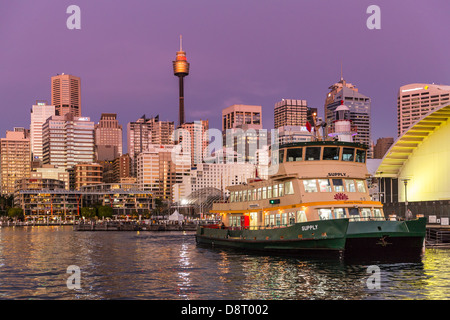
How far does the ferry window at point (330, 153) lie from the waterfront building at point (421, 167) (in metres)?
22.4

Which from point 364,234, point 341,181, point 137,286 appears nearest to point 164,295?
point 137,286

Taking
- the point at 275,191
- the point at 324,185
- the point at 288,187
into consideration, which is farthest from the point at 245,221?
the point at 324,185

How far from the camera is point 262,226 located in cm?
4684

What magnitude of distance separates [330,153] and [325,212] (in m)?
5.06

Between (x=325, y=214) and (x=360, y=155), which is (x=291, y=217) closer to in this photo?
(x=325, y=214)

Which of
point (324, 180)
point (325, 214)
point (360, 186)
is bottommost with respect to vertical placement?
point (325, 214)

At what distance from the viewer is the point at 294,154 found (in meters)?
44.1

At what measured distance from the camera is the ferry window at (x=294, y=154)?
143 ft

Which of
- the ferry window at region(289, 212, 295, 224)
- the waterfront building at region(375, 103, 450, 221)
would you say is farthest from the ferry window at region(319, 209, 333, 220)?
the waterfront building at region(375, 103, 450, 221)

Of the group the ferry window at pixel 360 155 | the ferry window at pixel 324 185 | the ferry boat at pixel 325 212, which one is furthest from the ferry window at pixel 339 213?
the ferry window at pixel 360 155

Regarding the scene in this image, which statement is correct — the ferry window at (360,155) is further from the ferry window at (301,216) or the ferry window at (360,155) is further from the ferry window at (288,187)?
the ferry window at (301,216)

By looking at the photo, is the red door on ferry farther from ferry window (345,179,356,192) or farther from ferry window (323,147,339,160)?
ferry window (345,179,356,192)

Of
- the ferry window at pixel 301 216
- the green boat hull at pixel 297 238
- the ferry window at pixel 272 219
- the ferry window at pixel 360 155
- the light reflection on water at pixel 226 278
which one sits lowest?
the light reflection on water at pixel 226 278

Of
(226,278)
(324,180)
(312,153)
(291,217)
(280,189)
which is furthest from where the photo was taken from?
(280,189)
